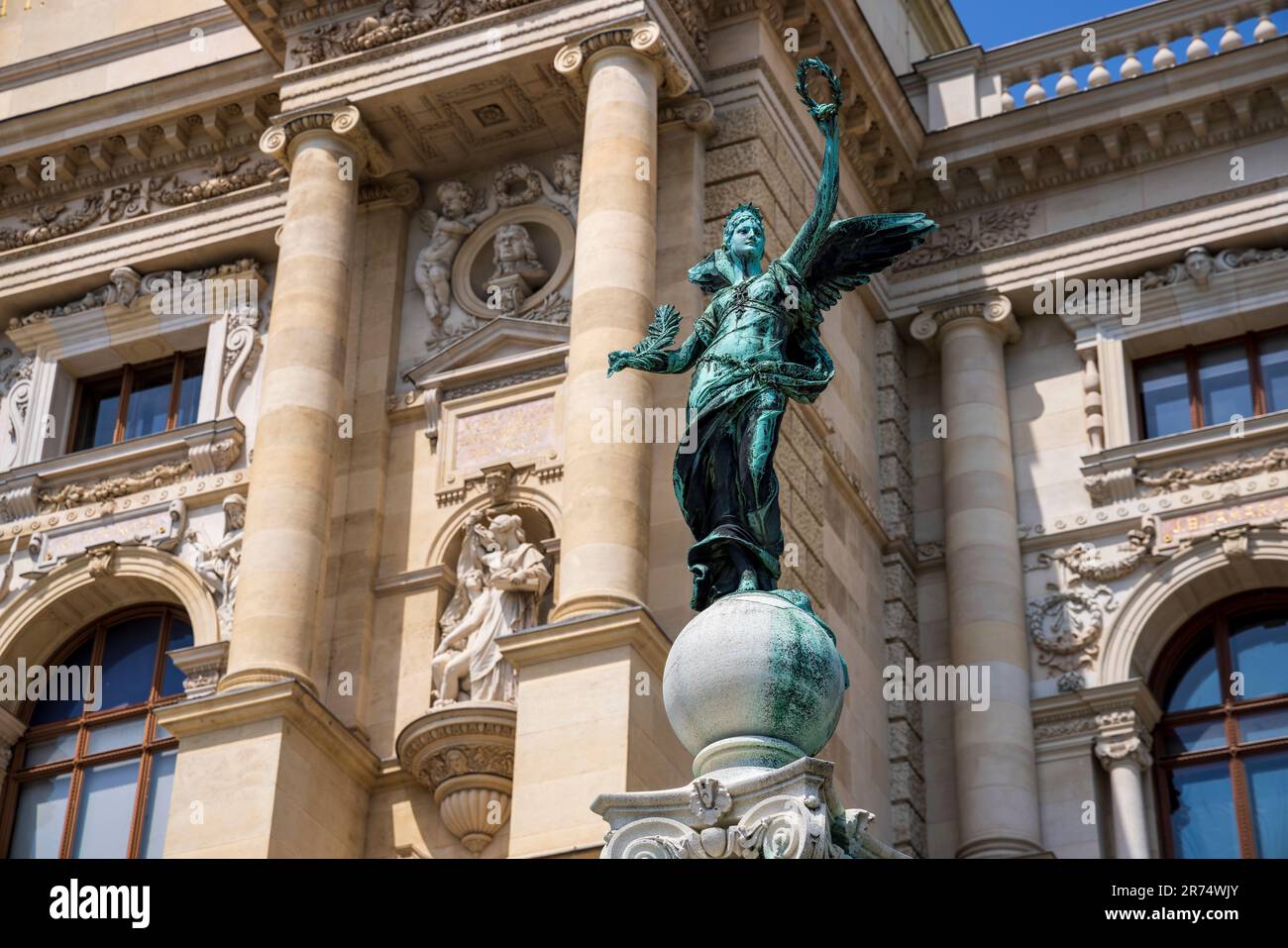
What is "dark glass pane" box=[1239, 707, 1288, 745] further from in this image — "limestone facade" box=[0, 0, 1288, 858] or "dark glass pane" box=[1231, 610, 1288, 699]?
"limestone facade" box=[0, 0, 1288, 858]

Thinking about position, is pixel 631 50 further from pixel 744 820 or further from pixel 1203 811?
pixel 744 820

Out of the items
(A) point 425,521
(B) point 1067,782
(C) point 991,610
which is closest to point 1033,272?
(C) point 991,610

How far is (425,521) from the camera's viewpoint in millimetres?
18984

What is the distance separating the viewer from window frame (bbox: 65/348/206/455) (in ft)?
72.2

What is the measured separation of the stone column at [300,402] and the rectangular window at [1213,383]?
698 cm

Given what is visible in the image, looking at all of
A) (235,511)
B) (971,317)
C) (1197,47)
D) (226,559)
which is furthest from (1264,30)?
Answer: (226,559)

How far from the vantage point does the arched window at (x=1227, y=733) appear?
64.3ft

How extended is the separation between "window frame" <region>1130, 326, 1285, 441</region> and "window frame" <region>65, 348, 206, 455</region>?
8.30 metres

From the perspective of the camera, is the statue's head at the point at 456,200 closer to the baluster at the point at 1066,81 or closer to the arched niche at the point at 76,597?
the arched niche at the point at 76,597

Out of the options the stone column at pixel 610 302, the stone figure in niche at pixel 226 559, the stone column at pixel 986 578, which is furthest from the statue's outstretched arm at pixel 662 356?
the stone figure in niche at pixel 226 559

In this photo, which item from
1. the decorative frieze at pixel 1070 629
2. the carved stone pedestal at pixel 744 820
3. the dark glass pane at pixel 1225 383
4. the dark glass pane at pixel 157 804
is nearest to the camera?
the carved stone pedestal at pixel 744 820

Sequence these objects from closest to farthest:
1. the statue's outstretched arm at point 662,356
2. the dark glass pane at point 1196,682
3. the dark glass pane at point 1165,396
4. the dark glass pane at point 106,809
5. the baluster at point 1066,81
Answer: the statue's outstretched arm at point 662,356 < the dark glass pane at point 106,809 < the dark glass pane at point 1196,682 < the dark glass pane at point 1165,396 < the baluster at point 1066,81

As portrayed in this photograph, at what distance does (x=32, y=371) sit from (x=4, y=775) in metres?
3.76
